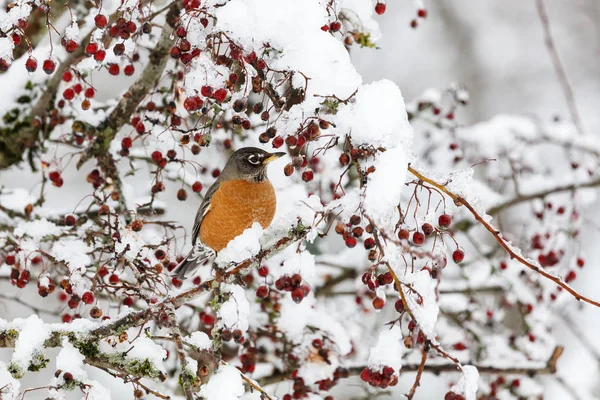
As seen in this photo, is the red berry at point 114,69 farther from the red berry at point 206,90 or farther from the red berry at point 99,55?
the red berry at point 206,90

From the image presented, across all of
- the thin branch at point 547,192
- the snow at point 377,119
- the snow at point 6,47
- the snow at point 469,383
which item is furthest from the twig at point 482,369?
the snow at point 6,47

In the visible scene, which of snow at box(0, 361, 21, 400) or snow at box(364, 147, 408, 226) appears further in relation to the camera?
snow at box(0, 361, 21, 400)

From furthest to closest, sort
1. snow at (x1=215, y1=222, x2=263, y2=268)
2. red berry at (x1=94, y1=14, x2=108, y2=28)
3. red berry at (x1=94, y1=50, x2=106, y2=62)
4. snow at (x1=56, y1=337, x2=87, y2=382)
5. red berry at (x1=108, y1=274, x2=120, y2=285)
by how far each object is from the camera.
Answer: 1. red berry at (x1=108, y1=274, x2=120, y2=285)
2. red berry at (x1=94, y1=50, x2=106, y2=62)
3. red berry at (x1=94, y1=14, x2=108, y2=28)
4. snow at (x1=215, y1=222, x2=263, y2=268)
5. snow at (x1=56, y1=337, x2=87, y2=382)

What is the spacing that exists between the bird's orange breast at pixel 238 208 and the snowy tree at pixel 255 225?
260 mm

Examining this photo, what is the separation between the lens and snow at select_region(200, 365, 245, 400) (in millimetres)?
1984

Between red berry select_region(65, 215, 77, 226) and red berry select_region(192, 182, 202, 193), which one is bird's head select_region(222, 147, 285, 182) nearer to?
red berry select_region(192, 182, 202, 193)

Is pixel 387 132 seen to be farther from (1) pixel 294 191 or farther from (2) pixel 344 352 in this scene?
(1) pixel 294 191

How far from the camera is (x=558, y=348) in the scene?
326 centimetres

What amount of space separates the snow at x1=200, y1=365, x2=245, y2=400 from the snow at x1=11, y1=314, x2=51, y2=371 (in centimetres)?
59

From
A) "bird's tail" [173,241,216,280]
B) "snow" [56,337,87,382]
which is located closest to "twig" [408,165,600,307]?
"snow" [56,337,87,382]

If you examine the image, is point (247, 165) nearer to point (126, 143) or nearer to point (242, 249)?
point (126, 143)

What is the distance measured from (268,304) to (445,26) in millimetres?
10713

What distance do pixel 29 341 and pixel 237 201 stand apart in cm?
166

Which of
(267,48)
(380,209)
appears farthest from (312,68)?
(380,209)
